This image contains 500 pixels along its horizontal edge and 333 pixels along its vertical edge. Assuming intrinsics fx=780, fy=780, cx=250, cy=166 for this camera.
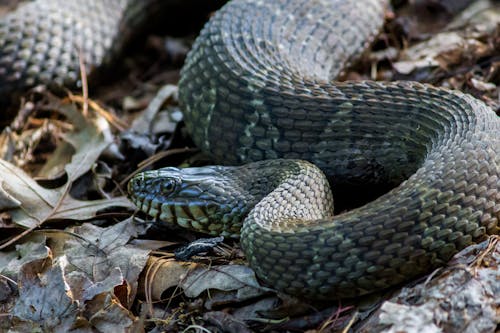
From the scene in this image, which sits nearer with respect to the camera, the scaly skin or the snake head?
the scaly skin

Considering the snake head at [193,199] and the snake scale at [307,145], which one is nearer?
the snake scale at [307,145]

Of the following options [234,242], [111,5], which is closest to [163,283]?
[234,242]

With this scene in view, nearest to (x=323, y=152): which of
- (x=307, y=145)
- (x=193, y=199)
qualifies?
(x=307, y=145)

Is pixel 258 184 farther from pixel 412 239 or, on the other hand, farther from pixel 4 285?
pixel 4 285

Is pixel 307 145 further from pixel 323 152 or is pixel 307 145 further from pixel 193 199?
pixel 193 199

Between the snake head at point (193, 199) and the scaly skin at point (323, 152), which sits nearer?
the scaly skin at point (323, 152)

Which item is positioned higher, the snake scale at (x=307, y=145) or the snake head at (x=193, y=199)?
the snake scale at (x=307, y=145)
